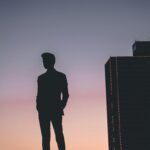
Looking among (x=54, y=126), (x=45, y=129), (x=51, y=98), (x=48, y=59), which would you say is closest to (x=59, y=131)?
(x=54, y=126)

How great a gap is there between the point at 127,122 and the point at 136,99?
3.88 ft

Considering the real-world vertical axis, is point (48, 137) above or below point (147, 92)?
below

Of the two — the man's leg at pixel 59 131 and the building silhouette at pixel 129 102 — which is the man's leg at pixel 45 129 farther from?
the building silhouette at pixel 129 102

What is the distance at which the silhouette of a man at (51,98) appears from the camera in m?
7.98

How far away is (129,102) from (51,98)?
285 inches

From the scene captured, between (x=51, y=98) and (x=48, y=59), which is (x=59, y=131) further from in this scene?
(x=48, y=59)

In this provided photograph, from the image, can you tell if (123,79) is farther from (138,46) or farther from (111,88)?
(138,46)

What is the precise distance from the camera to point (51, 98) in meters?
8.06

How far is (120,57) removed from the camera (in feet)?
48.6

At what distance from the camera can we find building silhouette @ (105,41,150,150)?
47.1ft

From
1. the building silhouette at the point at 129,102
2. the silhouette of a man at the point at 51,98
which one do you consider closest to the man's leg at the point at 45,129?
the silhouette of a man at the point at 51,98

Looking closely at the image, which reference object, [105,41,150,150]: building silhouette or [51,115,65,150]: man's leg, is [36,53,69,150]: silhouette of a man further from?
[105,41,150,150]: building silhouette

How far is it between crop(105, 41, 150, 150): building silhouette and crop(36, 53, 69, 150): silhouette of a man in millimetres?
6804

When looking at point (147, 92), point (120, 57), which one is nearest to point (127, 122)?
point (147, 92)
